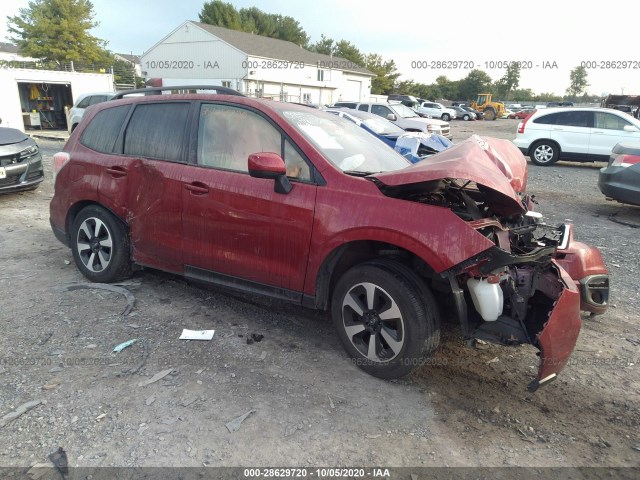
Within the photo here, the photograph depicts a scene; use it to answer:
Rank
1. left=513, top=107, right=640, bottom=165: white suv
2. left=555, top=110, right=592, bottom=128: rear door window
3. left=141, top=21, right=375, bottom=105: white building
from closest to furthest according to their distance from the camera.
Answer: left=513, top=107, right=640, bottom=165: white suv, left=555, top=110, right=592, bottom=128: rear door window, left=141, top=21, right=375, bottom=105: white building

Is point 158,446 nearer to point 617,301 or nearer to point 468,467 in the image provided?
point 468,467

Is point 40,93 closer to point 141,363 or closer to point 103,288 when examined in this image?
point 103,288

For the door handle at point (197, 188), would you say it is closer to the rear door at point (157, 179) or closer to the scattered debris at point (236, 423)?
the rear door at point (157, 179)

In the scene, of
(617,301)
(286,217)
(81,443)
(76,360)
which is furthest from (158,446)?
(617,301)

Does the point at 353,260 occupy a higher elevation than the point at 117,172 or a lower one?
lower

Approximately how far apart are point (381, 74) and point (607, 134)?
193 ft

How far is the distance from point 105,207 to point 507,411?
378 centimetres

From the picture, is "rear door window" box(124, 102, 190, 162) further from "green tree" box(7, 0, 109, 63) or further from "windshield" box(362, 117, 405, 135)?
"green tree" box(7, 0, 109, 63)

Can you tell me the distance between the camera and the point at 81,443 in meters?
2.45

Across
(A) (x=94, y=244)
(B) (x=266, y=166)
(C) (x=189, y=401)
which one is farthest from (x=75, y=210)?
(C) (x=189, y=401)

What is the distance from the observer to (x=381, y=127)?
11992 mm

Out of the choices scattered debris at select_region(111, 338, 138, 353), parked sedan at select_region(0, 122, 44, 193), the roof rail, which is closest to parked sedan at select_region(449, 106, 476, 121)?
parked sedan at select_region(0, 122, 44, 193)

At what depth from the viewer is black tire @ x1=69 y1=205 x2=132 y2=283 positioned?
168 inches

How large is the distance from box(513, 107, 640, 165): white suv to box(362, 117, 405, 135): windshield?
4581 millimetres
